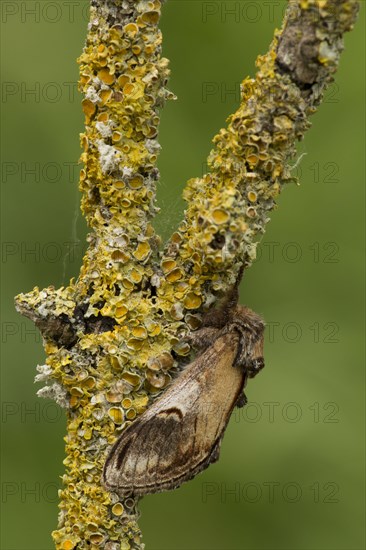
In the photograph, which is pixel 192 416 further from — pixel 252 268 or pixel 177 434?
pixel 252 268

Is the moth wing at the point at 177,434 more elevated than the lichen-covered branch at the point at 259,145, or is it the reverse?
the lichen-covered branch at the point at 259,145

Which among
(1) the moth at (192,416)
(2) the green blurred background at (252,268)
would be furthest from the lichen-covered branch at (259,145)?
(2) the green blurred background at (252,268)

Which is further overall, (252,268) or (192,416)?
(252,268)

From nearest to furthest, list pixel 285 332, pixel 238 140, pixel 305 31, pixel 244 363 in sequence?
pixel 305 31 → pixel 238 140 → pixel 244 363 → pixel 285 332

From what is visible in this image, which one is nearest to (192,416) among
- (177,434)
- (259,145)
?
(177,434)

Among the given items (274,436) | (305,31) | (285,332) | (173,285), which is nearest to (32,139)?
(285,332)

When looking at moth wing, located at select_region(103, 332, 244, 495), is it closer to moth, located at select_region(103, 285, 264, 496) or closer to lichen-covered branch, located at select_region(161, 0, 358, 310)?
moth, located at select_region(103, 285, 264, 496)

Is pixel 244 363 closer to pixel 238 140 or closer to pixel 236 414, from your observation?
pixel 238 140

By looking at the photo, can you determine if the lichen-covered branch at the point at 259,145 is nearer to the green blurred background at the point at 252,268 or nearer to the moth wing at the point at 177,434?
the moth wing at the point at 177,434
